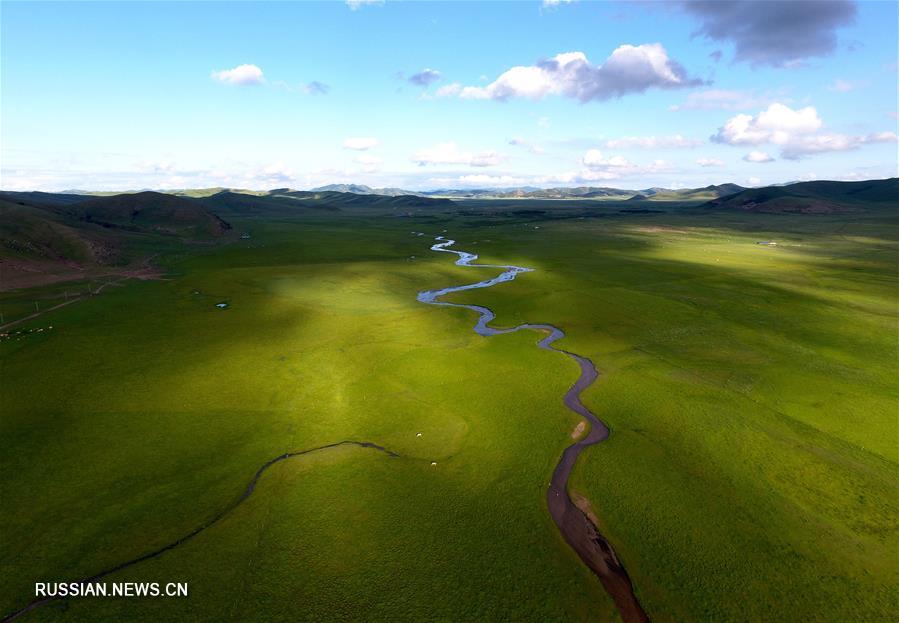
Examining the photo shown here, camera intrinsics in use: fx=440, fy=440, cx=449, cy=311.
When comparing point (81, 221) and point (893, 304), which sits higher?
point (81, 221)

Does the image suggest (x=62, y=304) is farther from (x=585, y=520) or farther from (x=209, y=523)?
(x=585, y=520)

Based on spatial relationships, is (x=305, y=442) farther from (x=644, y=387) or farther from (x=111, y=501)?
(x=644, y=387)

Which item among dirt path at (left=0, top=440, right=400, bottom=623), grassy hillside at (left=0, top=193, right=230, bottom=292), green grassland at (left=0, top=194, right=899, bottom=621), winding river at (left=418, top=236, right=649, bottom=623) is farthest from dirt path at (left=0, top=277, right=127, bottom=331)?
winding river at (left=418, top=236, right=649, bottom=623)

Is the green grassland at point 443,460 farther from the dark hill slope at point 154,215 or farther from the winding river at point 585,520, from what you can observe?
the dark hill slope at point 154,215

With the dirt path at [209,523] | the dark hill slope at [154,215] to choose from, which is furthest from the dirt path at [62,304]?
the dark hill slope at [154,215]

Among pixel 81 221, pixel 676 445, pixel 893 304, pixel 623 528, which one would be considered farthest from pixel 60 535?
pixel 81 221

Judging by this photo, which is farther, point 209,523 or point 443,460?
point 443,460

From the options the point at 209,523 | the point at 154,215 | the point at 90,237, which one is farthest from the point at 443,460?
the point at 154,215
